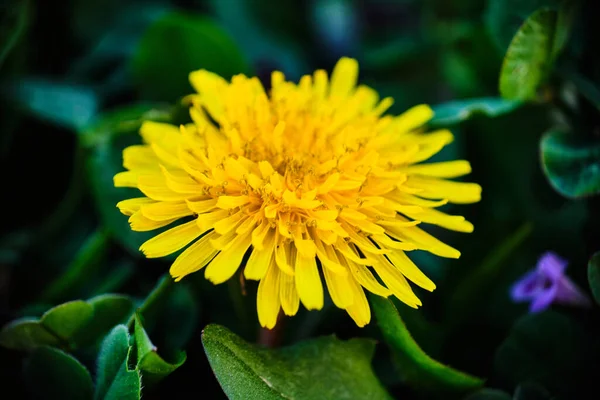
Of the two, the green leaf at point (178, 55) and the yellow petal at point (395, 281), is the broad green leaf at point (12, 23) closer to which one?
the green leaf at point (178, 55)

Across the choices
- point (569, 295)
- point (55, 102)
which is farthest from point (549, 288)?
Answer: point (55, 102)

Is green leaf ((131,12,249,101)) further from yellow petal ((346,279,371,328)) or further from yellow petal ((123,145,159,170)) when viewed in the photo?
yellow petal ((346,279,371,328))

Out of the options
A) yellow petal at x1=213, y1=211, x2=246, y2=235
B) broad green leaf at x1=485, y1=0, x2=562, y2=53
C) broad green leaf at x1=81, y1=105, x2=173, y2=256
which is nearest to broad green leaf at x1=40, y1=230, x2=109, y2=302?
broad green leaf at x1=81, y1=105, x2=173, y2=256

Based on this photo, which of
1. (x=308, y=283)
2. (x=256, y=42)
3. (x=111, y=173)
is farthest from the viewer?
(x=256, y=42)

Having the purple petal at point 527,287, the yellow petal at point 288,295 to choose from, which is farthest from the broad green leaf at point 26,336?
the purple petal at point 527,287

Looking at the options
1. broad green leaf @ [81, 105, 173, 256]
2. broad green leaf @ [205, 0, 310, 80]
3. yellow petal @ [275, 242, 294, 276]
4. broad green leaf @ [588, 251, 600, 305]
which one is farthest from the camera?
broad green leaf @ [205, 0, 310, 80]

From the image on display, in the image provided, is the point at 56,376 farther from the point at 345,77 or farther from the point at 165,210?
the point at 345,77
